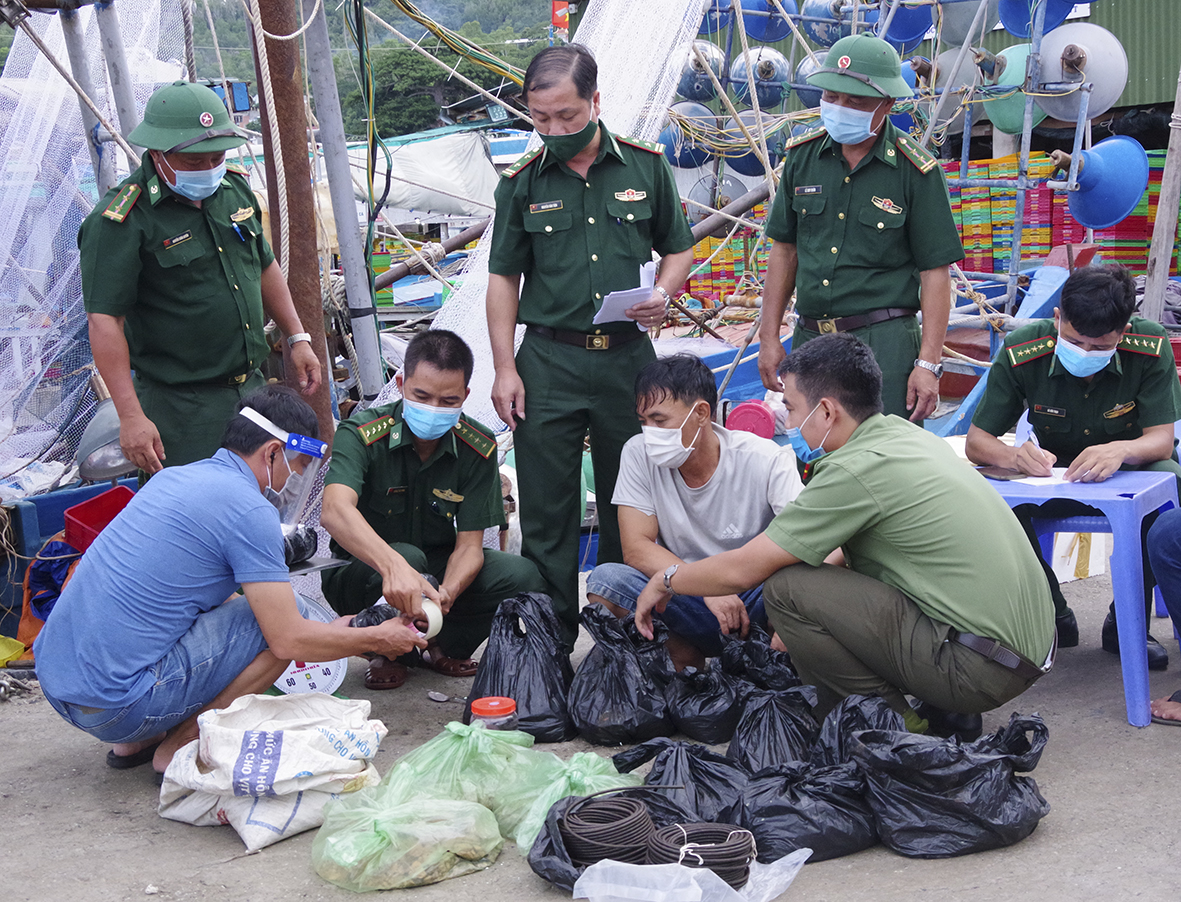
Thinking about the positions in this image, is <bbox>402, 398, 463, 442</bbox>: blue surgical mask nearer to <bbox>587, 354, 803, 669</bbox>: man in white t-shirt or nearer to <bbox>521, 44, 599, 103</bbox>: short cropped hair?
<bbox>587, 354, 803, 669</bbox>: man in white t-shirt

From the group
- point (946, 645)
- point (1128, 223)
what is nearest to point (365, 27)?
point (946, 645)

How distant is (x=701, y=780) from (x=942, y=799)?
0.55m

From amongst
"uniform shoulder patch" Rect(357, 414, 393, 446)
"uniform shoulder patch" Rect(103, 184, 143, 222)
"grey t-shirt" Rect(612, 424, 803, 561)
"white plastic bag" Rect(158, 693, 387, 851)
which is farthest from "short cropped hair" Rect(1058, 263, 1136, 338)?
"uniform shoulder patch" Rect(103, 184, 143, 222)

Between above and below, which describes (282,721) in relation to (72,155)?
below

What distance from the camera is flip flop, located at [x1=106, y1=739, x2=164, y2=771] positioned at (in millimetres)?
3344

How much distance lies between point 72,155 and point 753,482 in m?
4.10

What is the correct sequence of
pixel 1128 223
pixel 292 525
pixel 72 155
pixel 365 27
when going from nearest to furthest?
pixel 292 525 < pixel 365 27 < pixel 72 155 < pixel 1128 223

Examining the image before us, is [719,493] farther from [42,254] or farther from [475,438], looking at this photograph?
[42,254]

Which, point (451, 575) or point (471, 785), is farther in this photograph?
point (451, 575)

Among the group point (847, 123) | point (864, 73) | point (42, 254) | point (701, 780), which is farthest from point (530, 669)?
point (42, 254)

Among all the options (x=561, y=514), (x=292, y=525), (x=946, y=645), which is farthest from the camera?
(x=561, y=514)

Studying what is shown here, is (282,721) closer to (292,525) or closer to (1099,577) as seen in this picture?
(292,525)

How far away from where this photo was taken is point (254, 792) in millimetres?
2748

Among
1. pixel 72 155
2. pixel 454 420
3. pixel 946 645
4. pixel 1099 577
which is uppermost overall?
pixel 72 155
